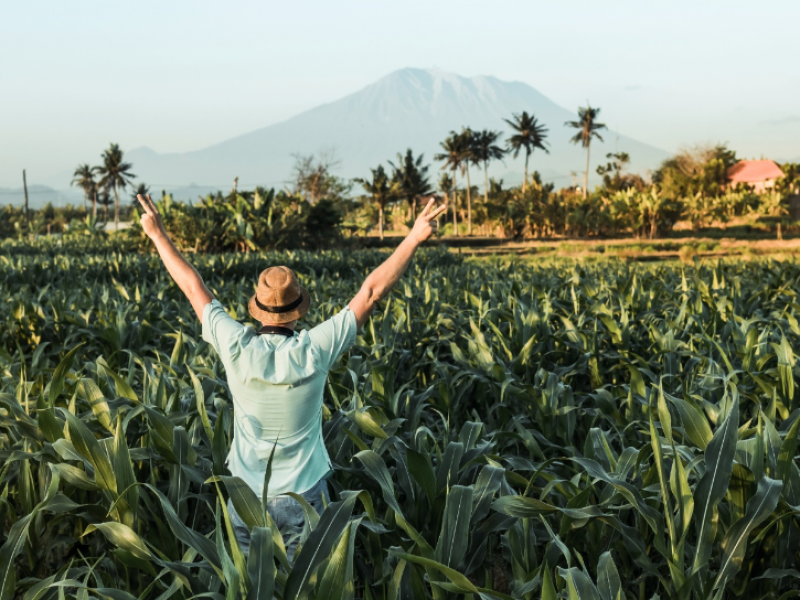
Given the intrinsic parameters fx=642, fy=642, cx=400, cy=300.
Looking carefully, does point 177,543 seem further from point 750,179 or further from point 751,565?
point 750,179

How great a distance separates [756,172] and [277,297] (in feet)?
290

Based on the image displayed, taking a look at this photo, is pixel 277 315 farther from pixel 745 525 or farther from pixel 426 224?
pixel 745 525

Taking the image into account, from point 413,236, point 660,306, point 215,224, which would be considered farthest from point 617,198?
point 413,236

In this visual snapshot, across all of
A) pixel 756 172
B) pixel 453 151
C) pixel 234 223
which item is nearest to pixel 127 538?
pixel 234 223

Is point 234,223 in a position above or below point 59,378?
above

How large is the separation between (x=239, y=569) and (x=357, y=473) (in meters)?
0.92

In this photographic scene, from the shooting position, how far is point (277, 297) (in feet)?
7.13

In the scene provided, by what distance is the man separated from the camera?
84.3 inches

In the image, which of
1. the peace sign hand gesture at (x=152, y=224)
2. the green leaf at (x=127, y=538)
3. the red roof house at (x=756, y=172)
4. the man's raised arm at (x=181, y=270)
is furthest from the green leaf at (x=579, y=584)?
the red roof house at (x=756, y=172)

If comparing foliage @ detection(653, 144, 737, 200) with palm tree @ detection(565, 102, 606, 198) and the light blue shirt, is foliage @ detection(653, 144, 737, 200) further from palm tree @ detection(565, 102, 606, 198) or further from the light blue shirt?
the light blue shirt

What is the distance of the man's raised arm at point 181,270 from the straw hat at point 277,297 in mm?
289

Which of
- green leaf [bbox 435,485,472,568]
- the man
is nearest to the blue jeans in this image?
the man

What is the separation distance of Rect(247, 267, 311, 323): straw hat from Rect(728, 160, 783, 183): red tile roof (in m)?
84.0

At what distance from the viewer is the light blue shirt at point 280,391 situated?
214 centimetres
